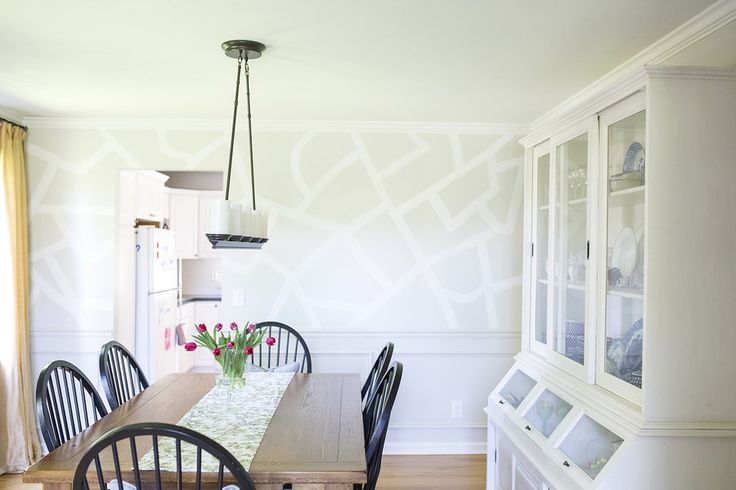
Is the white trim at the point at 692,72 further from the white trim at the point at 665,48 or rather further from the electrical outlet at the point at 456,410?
the electrical outlet at the point at 456,410

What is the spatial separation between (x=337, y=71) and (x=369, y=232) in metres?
1.40

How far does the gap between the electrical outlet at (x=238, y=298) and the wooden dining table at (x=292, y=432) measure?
2.69ft

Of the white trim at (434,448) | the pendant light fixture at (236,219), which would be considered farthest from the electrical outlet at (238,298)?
the white trim at (434,448)

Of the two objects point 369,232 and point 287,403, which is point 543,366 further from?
point 369,232

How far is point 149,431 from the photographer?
1515 millimetres

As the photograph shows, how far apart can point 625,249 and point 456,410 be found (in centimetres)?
219

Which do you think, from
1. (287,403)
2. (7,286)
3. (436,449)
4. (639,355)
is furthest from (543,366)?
(7,286)

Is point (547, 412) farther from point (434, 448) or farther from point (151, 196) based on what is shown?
point (151, 196)

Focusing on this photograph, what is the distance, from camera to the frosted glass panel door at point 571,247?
7.70 ft

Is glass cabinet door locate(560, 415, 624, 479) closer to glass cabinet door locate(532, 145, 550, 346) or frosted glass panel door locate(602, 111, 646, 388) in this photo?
frosted glass panel door locate(602, 111, 646, 388)

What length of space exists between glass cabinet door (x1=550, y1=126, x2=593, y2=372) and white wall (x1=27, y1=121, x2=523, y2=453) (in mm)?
1313

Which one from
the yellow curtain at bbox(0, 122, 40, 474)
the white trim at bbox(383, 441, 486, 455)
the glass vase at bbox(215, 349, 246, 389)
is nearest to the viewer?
the glass vase at bbox(215, 349, 246, 389)

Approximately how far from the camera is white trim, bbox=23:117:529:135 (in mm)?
3717

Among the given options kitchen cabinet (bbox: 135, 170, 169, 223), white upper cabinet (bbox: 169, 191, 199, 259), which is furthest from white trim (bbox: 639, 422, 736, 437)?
white upper cabinet (bbox: 169, 191, 199, 259)
